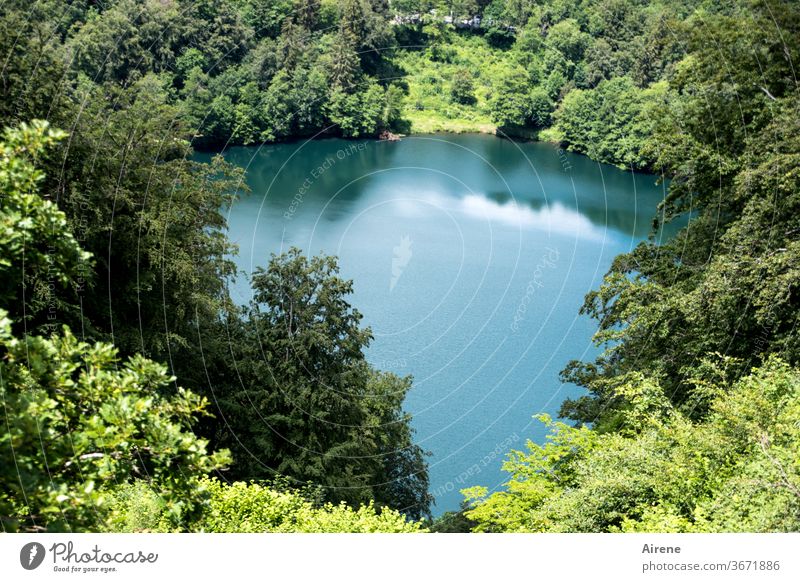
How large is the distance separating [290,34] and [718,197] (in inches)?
1123

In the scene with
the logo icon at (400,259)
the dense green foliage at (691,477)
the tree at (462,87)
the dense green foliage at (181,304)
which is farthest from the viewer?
the tree at (462,87)

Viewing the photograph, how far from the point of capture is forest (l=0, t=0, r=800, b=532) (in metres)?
9.63

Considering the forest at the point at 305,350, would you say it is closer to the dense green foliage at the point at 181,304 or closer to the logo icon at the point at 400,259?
the dense green foliage at the point at 181,304

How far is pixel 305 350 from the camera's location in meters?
20.8

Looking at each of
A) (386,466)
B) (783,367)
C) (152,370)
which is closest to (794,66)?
(783,367)

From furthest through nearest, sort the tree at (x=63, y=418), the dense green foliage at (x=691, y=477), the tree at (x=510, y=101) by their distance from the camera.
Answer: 1. the tree at (x=510, y=101)
2. the dense green foliage at (x=691, y=477)
3. the tree at (x=63, y=418)

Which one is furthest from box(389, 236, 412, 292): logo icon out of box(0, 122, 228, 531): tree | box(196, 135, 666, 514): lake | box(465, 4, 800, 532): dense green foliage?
box(0, 122, 228, 531): tree

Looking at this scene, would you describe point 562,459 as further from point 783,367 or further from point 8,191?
point 8,191

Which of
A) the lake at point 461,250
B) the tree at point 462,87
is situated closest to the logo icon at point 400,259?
the lake at point 461,250

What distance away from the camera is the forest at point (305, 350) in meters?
9.63
